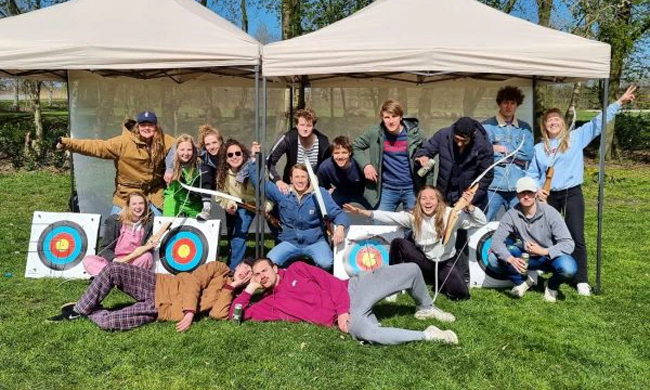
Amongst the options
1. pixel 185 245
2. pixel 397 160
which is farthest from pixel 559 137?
pixel 185 245

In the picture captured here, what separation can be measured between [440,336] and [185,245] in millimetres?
2439

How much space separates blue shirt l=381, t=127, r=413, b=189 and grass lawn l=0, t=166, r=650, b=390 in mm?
1144

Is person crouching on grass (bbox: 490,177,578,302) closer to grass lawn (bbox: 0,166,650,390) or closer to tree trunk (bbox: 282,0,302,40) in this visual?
grass lawn (bbox: 0,166,650,390)

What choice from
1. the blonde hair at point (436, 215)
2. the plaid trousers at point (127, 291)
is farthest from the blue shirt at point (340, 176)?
the plaid trousers at point (127, 291)

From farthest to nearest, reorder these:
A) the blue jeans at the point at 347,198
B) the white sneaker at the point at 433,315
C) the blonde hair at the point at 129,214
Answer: the blue jeans at the point at 347,198, the blonde hair at the point at 129,214, the white sneaker at the point at 433,315

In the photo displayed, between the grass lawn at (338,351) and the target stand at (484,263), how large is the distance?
17 centimetres

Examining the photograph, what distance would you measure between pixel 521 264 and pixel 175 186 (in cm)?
301

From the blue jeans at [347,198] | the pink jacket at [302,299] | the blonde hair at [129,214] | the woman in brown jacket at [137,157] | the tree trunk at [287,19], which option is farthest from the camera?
the tree trunk at [287,19]

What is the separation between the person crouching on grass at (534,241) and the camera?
4406 mm

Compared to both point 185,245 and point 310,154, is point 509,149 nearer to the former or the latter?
point 310,154

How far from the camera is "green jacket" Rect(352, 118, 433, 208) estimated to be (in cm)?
513

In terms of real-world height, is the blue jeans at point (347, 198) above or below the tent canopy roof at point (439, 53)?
below

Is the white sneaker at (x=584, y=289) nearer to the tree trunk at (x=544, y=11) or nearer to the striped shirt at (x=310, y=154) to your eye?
the striped shirt at (x=310, y=154)

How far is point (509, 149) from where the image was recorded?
210 inches
